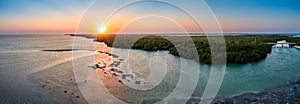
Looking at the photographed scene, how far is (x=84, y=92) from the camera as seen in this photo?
745 centimetres

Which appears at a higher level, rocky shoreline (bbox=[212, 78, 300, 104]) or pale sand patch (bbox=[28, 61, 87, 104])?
rocky shoreline (bbox=[212, 78, 300, 104])

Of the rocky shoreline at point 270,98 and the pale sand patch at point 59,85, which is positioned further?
the pale sand patch at point 59,85

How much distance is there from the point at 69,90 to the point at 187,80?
154 inches

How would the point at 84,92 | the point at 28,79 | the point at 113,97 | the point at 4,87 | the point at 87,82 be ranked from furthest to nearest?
the point at 28,79 → the point at 87,82 → the point at 4,87 → the point at 84,92 → the point at 113,97

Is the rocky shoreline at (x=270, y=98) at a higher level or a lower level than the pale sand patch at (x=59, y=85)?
higher

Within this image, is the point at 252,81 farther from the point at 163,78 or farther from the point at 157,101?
the point at 157,101

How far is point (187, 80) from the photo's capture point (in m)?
9.01

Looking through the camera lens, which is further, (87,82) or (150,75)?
(150,75)

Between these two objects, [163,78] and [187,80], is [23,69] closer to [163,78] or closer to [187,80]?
[163,78]

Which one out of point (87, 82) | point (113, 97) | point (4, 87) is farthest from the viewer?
point (87, 82)

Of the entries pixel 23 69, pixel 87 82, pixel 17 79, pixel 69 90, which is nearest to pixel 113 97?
pixel 69 90

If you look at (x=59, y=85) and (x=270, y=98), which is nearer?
(x=270, y=98)

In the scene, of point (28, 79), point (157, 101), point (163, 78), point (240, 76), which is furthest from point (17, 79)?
point (240, 76)

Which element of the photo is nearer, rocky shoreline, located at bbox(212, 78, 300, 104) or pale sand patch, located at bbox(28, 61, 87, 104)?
rocky shoreline, located at bbox(212, 78, 300, 104)
